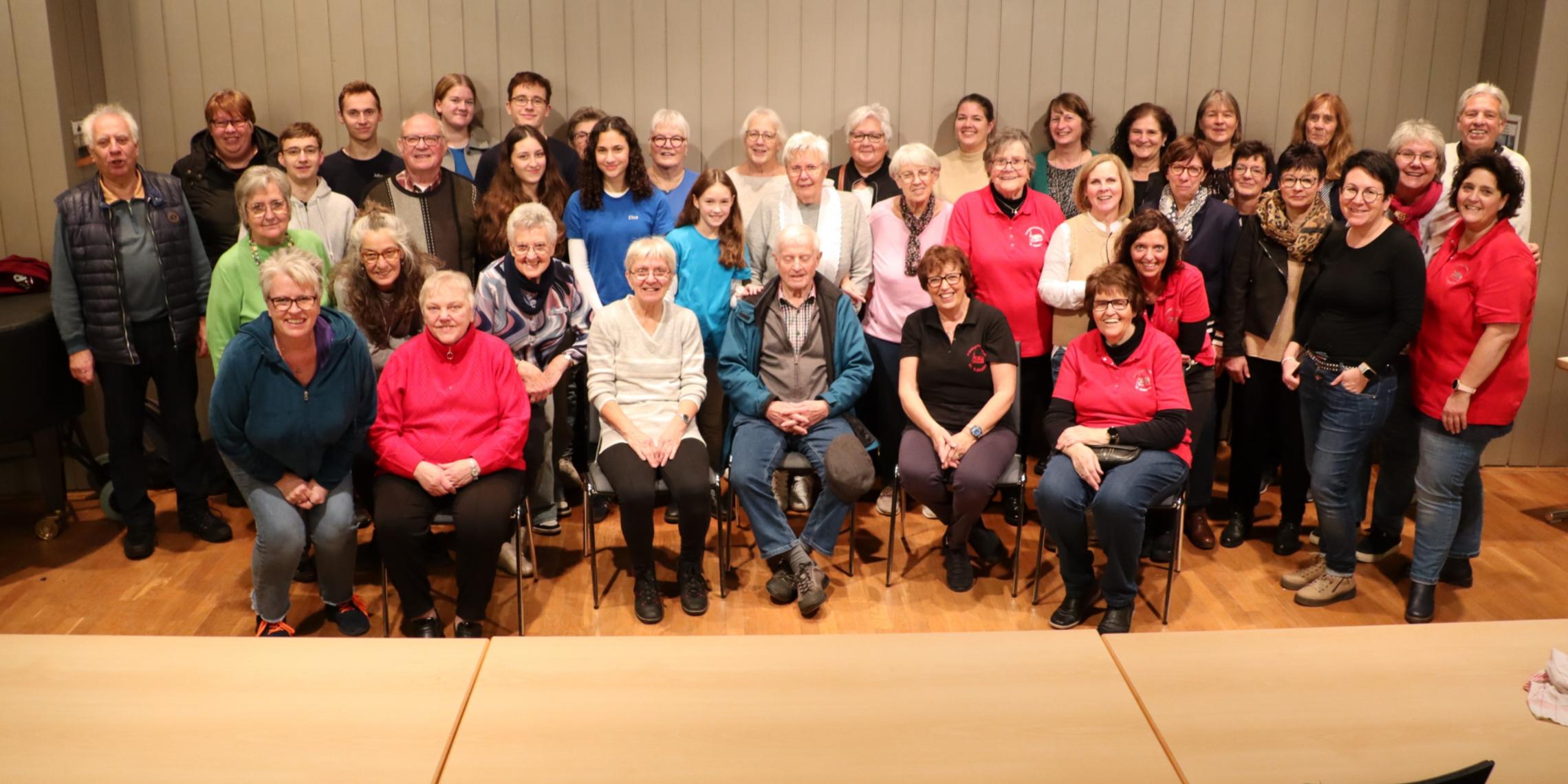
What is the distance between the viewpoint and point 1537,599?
4191mm

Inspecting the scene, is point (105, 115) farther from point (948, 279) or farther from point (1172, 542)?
point (1172, 542)

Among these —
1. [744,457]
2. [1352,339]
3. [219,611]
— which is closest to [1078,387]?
[1352,339]

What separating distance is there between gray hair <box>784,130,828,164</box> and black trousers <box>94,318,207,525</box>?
235 cm

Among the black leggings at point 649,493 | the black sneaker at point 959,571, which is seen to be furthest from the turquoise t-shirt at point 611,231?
the black sneaker at point 959,571

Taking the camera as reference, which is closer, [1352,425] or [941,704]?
[941,704]

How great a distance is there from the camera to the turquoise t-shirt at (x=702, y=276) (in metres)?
4.51

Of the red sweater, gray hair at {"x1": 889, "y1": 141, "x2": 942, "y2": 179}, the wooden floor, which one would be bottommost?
the wooden floor

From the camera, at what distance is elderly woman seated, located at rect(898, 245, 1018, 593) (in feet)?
13.4

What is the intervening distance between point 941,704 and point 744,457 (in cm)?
203

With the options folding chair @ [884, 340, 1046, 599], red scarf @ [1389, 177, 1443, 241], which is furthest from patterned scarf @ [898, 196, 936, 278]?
red scarf @ [1389, 177, 1443, 241]

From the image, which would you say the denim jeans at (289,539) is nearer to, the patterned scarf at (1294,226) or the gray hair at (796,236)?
the gray hair at (796,236)

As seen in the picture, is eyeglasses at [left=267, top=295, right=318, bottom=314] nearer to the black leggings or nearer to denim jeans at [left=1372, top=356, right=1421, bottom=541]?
the black leggings

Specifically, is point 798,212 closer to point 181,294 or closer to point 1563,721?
point 181,294

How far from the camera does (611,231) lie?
4.59m
